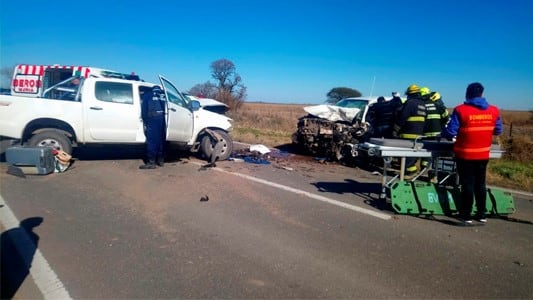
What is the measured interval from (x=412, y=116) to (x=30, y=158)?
24.1 ft

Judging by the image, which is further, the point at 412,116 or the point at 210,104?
the point at 210,104

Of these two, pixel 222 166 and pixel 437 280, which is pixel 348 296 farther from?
pixel 222 166

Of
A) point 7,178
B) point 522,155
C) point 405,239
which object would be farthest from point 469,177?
point 522,155

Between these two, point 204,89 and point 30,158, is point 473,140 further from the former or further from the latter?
point 204,89

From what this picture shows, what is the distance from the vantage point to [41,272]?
312cm

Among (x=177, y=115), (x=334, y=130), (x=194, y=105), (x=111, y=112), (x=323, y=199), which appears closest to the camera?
(x=323, y=199)

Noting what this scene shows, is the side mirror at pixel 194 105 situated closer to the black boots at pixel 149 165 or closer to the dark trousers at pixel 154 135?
the dark trousers at pixel 154 135

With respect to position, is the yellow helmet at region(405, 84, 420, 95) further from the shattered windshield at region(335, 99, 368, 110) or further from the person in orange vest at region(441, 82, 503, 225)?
the shattered windshield at region(335, 99, 368, 110)

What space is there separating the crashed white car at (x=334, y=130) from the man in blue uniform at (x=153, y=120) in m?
4.53

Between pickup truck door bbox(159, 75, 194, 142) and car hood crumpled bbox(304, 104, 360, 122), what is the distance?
3.89 meters

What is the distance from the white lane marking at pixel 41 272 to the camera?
282cm

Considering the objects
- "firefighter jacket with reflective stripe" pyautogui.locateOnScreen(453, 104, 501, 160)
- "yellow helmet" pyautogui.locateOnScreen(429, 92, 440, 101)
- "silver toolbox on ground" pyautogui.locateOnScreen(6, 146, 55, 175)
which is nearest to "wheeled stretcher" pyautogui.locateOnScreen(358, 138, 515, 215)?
Result: "firefighter jacket with reflective stripe" pyautogui.locateOnScreen(453, 104, 501, 160)

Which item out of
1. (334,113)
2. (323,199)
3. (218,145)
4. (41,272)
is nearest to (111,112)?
(218,145)

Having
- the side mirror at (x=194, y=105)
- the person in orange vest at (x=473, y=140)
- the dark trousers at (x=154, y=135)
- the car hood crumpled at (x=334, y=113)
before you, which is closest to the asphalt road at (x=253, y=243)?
the person in orange vest at (x=473, y=140)
